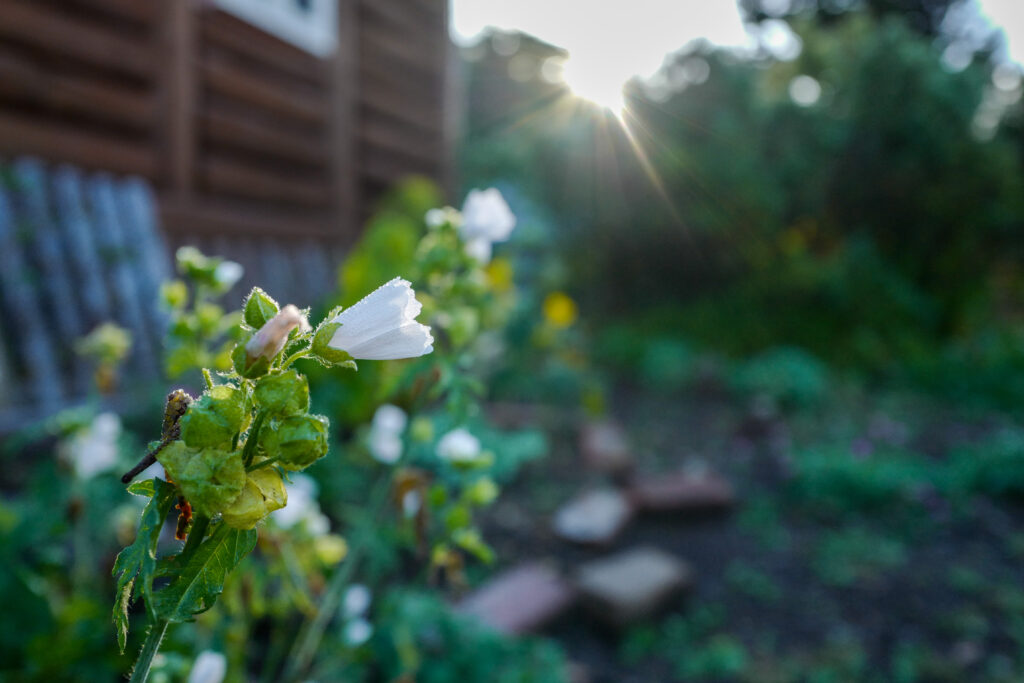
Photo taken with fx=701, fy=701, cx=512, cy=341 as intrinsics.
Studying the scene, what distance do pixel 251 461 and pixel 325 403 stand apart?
8.94ft

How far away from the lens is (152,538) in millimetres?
478

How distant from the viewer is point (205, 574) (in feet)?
1.67

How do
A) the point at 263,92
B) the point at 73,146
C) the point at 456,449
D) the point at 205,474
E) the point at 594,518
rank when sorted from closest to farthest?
the point at 205,474 < the point at 456,449 < the point at 594,518 < the point at 73,146 < the point at 263,92

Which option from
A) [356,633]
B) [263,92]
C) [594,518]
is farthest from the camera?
[263,92]

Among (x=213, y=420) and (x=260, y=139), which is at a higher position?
(x=260, y=139)

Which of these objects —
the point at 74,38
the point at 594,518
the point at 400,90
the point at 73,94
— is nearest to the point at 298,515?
the point at 594,518

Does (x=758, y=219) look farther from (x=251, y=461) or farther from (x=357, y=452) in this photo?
(x=251, y=461)

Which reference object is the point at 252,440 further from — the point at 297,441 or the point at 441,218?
the point at 441,218

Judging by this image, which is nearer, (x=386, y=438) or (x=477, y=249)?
(x=477, y=249)

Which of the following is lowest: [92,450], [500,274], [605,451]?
[605,451]

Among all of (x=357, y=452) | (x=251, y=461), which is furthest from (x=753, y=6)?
(x=251, y=461)

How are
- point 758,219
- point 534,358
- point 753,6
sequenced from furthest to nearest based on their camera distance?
point 753,6 < point 758,219 < point 534,358

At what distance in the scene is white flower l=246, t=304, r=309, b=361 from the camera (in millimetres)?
494

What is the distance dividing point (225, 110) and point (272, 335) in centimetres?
436
